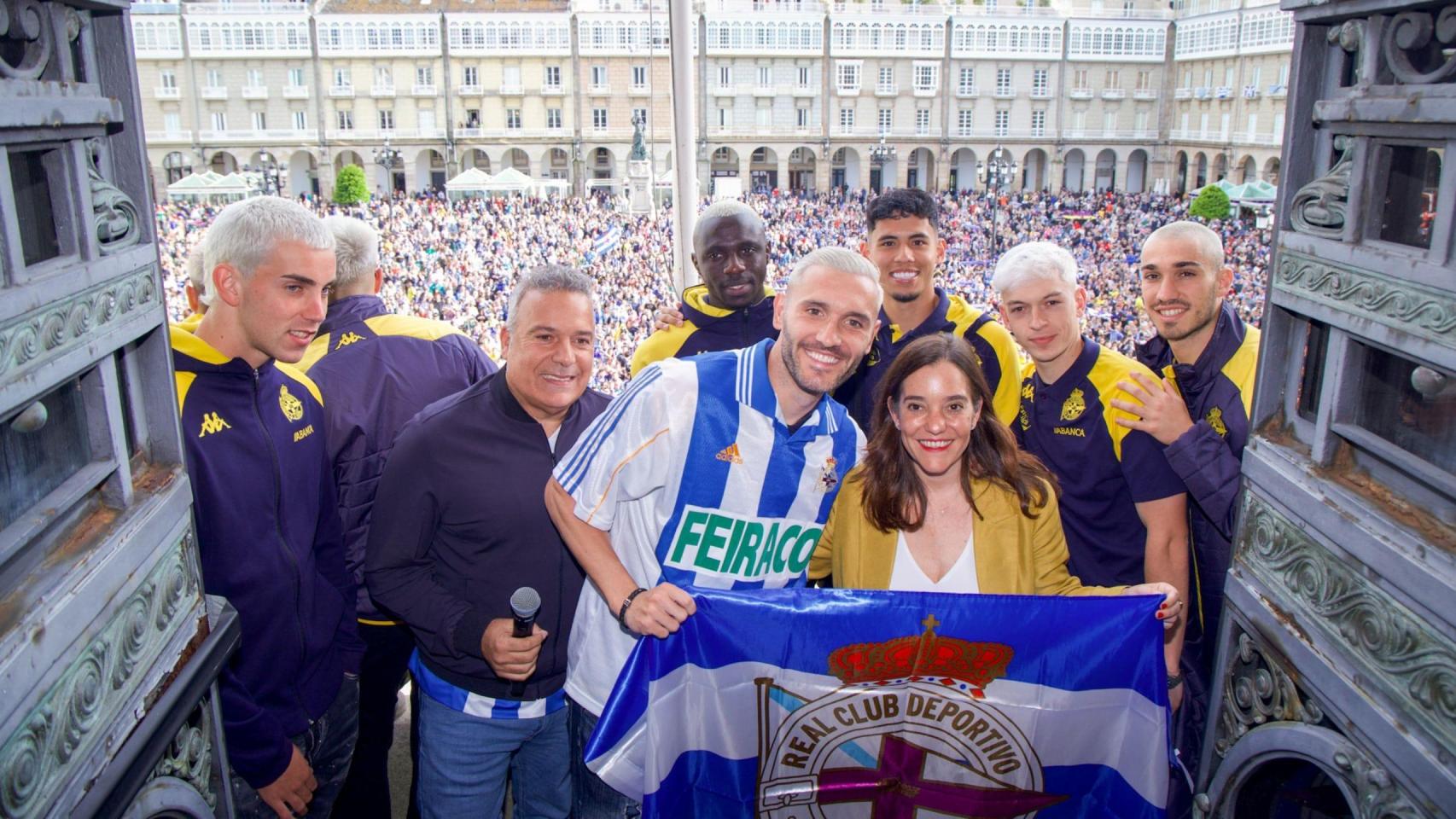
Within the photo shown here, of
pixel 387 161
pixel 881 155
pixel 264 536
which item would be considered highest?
pixel 881 155

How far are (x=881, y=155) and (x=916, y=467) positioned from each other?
38.7m

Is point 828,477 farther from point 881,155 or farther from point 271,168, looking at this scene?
point 271,168

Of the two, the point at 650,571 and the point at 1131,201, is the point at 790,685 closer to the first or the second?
the point at 650,571

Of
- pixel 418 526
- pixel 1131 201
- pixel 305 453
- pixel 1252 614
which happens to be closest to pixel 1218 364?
pixel 1252 614

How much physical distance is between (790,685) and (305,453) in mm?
1265

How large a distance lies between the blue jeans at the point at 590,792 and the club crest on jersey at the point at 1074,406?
142 centimetres

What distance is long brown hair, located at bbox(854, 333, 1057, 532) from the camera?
2.28 metres

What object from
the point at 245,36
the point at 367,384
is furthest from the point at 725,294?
the point at 245,36

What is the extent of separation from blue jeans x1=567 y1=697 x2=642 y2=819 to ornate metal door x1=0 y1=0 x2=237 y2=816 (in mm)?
808

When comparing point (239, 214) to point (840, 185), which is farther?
point (840, 185)

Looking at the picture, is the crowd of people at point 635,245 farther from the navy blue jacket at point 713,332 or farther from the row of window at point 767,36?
the navy blue jacket at point 713,332

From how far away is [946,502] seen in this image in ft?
7.65

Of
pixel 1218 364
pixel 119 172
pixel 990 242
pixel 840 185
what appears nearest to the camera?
pixel 119 172

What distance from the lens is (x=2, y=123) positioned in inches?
48.4
